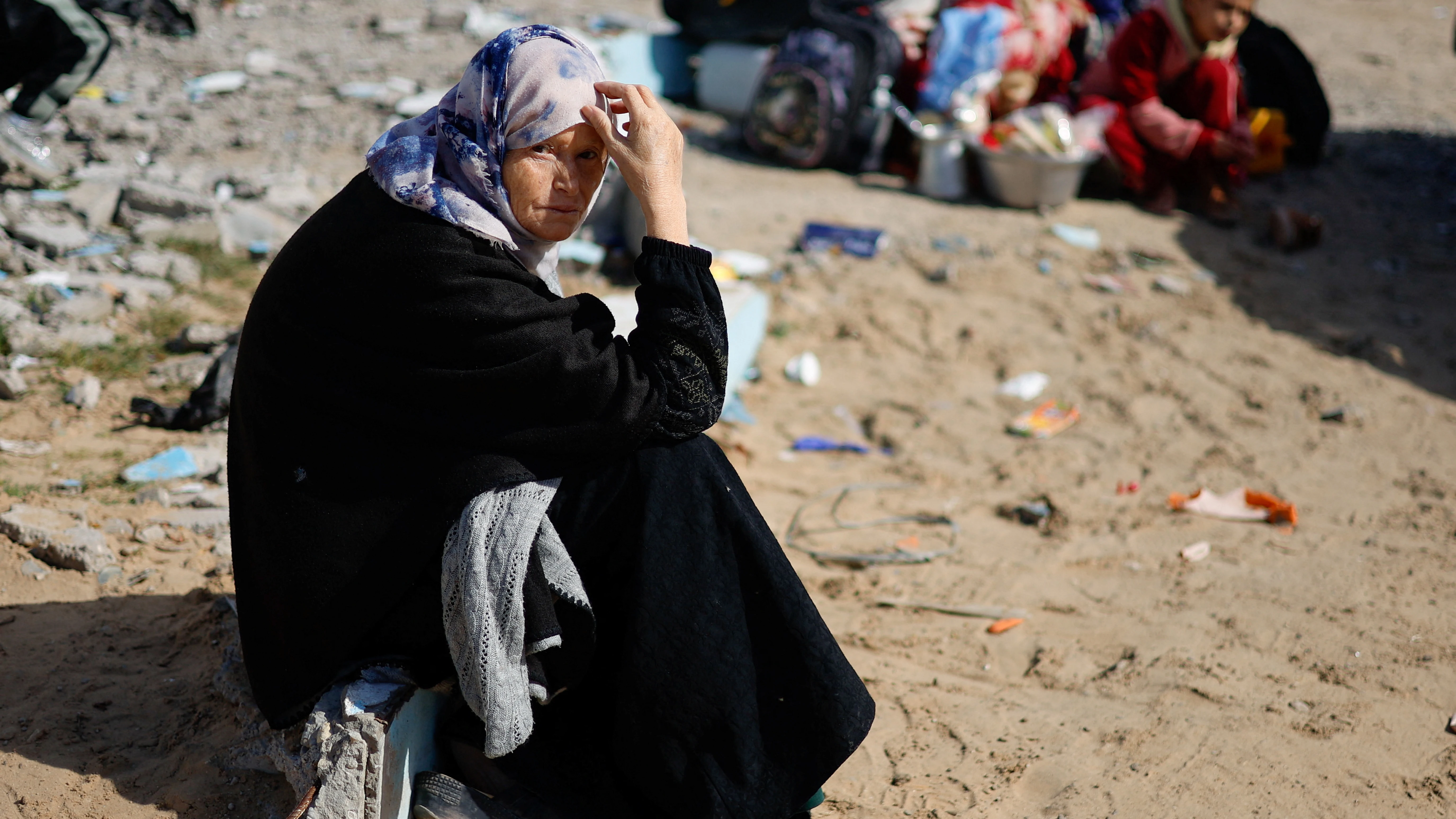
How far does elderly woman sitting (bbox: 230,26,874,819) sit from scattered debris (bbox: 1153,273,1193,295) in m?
4.06

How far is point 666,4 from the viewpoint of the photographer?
753 cm

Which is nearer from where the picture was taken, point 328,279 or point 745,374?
point 328,279

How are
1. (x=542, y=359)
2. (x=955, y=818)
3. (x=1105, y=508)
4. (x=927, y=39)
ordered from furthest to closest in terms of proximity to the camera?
(x=927, y=39) → (x=1105, y=508) → (x=955, y=818) → (x=542, y=359)

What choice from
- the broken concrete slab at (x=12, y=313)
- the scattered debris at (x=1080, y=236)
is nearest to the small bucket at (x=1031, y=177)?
the scattered debris at (x=1080, y=236)

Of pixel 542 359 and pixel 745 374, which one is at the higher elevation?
pixel 542 359

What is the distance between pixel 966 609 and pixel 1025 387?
1.71 m

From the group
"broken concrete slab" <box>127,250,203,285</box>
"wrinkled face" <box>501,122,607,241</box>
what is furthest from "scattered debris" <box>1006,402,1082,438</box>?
"broken concrete slab" <box>127,250,203,285</box>

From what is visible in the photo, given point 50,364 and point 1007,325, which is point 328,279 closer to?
point 50,364

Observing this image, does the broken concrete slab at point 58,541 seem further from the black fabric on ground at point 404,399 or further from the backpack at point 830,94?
the backpack at point 830,94

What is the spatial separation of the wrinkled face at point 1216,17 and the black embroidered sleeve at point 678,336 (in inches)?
205

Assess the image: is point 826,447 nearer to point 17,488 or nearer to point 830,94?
point 17,488

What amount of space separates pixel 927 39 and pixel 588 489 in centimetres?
584

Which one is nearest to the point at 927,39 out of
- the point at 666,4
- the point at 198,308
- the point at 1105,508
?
the point at 666,4

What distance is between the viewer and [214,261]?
4465 millimetres
